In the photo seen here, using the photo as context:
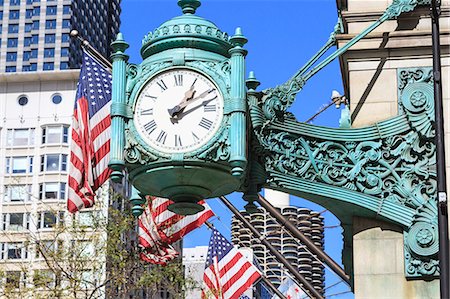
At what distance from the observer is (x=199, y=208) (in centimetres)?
1298

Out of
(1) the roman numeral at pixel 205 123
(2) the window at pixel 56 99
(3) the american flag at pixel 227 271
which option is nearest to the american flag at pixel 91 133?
(1) the roman numeral at pixel 205 123

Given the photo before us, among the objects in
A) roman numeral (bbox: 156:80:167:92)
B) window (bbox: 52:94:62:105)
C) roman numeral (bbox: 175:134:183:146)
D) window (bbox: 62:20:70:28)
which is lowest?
roman numeral (bbox: 175:134:183:146)

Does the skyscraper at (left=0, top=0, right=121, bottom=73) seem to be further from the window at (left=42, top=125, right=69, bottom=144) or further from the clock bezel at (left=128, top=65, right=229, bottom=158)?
the clock bezel at (left=128, top=65, right=229, bottom=158)

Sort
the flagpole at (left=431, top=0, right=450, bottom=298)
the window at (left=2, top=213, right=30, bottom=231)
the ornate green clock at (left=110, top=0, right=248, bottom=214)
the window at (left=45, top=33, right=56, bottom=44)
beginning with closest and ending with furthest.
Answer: the flagpole at (left=431, top=0, right=450, bottom=298) → the ornate green clock at (left=110, top=0, right=248, bottom=214) → the window at (left=2, top=213, right=30, bottom=231) → the window at (left=45, top=33, right=56, bottom=44)

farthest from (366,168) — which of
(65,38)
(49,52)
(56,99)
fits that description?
(49,52)

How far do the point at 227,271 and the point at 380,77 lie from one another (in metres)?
20.3

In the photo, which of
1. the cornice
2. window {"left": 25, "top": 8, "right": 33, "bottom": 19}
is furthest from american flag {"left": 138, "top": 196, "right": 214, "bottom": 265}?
window {"left": 25, "top": 8, "right": 33, "bottom": 19}

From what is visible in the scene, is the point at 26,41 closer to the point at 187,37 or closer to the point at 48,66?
the point at 48,66

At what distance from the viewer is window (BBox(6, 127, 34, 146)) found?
334ft

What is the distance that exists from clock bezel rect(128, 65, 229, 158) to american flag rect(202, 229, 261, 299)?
66.4 feet

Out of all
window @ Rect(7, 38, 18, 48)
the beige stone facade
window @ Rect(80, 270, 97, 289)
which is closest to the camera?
the beige stone facade

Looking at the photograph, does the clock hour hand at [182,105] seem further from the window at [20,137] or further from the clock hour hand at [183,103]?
the window at [20,137]

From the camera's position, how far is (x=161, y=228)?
28469mm

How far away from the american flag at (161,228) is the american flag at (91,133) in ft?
23.4
